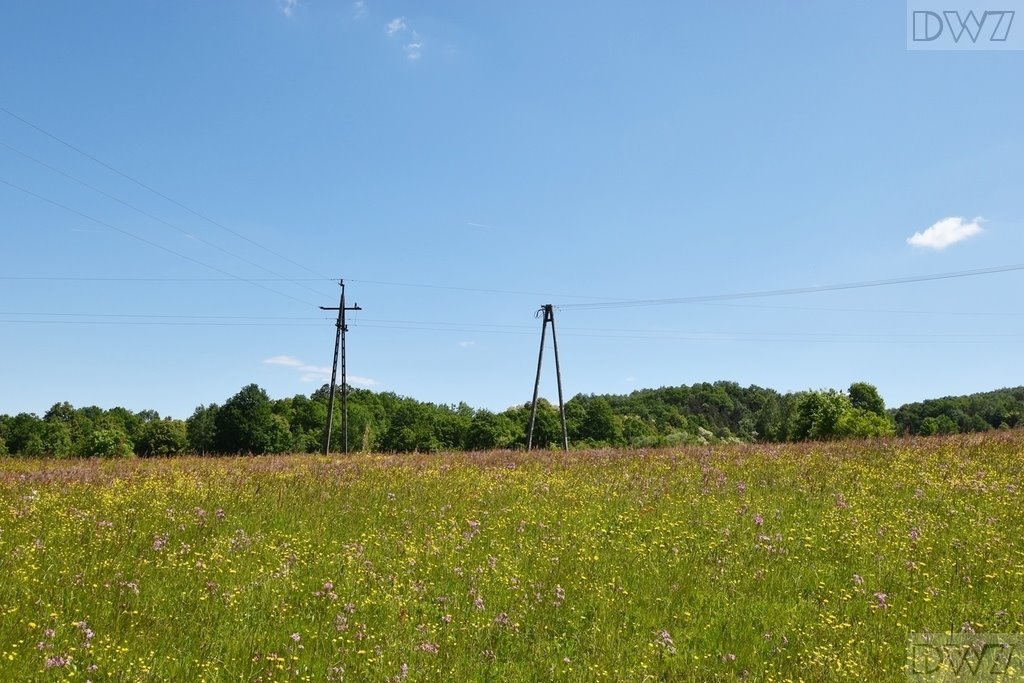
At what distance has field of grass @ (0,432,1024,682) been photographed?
562 cm

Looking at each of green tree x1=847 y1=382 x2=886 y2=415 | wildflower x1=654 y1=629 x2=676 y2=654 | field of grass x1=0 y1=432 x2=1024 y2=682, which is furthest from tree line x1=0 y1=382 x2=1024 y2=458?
wildflower x1=654 y1=629 x2=676 y2=654

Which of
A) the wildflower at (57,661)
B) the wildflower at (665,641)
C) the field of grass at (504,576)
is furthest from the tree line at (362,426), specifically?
the wildflower at (57,661)

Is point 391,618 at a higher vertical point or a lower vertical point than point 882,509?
lower

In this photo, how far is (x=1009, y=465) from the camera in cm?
1323

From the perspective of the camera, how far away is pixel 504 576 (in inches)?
303

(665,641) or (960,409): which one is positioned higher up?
(960,409)

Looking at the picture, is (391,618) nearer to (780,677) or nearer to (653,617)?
(653,617)

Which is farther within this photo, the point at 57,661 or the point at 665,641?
the point at 665,641

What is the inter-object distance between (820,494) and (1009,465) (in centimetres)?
516

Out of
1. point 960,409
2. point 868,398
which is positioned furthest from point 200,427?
point 960,409

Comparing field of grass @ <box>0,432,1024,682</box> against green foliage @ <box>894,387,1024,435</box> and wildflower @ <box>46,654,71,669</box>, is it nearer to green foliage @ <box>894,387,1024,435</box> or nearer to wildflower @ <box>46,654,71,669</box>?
wildflower @ <box>46,654,71,669</box>

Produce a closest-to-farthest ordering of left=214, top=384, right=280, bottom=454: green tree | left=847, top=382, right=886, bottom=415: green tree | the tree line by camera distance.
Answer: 1. the tree line
2. left=214, top=384, right=280, bottom=454: green tree
3. left=847, top=382, right=886, bottom=415: green tree

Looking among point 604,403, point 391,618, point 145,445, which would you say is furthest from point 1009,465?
point 145,445

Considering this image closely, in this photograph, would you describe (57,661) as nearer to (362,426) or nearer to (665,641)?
(665,641)
